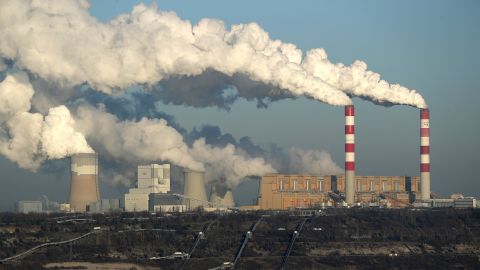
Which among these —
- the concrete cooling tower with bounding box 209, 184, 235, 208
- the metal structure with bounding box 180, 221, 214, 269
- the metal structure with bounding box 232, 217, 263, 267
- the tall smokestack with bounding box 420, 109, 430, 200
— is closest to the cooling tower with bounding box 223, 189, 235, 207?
the concrete cooling tower with bounding box 209, 184, 235, 208

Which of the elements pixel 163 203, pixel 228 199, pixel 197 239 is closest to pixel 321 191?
pixel 228 199

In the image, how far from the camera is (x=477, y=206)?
377ft

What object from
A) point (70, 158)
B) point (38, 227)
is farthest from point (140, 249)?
point (70, 158)

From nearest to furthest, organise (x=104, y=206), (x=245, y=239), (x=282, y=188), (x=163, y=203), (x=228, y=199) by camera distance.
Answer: (x=245, y=239), (x=104, y=206), (x=163, y=203), (x=282, y=188), (x=228, y=199)

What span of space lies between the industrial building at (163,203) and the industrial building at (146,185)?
4.29 ft

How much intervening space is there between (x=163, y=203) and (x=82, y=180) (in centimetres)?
972

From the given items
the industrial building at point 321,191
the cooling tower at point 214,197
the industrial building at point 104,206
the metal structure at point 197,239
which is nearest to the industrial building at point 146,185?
the industrial building at point 104,206

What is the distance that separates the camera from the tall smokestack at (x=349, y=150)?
110 meters

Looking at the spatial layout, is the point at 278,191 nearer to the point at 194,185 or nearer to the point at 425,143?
the point at 194,185

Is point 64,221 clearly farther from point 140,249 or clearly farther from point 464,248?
point 464,248

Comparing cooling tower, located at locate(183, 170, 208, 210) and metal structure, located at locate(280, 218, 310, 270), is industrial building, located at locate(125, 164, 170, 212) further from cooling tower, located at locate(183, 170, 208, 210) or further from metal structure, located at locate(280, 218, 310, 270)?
metal structure, located at locate(280, 218, 310, 270)

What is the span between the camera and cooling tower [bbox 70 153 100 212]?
111 m

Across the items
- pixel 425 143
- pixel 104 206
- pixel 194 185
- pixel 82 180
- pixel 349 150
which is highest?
pixel 425 143

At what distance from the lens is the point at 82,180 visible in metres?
111
